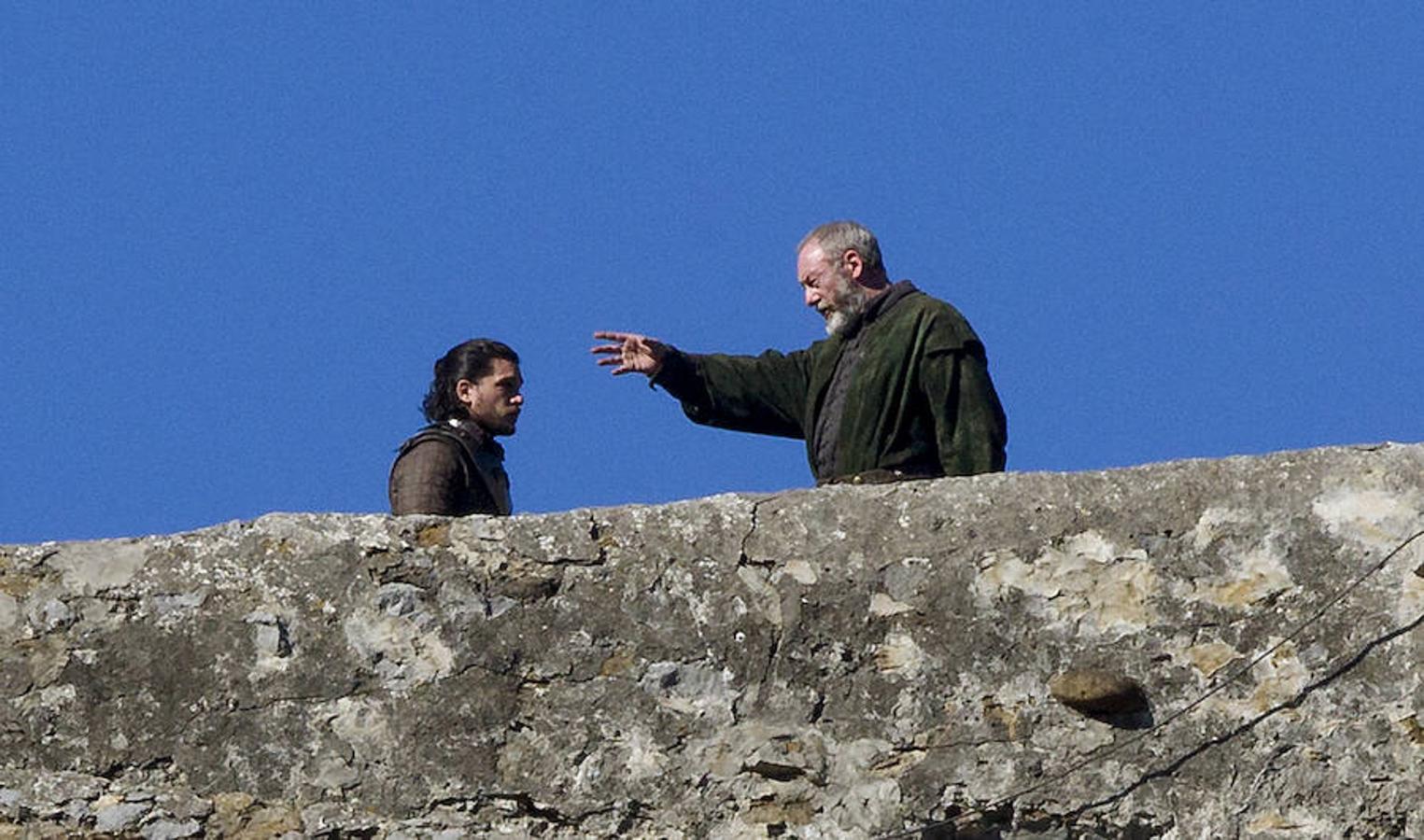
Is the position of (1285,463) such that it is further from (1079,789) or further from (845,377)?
(845,377)

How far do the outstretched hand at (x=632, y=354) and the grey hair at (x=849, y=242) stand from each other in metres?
0.53

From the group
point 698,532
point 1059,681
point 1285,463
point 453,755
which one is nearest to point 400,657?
point 453,755

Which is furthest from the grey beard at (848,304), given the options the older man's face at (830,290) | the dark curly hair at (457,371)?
the dark curly hair at (457,371)

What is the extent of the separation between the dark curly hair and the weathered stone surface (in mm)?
1288

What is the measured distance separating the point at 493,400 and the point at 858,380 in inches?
38.6

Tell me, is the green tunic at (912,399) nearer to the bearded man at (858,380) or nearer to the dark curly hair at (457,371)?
the bearded man at (858,380)

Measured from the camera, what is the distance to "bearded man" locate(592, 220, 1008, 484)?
826cm

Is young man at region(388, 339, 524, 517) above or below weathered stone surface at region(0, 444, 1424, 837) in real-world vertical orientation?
above

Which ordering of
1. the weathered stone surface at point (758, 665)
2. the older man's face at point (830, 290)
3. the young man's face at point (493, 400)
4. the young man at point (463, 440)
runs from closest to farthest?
the weathered stone surface at point (758, 665) < the young man at point (463, 440) < the young man's face at point (493, 400) < the older man's face at point (830, 290)

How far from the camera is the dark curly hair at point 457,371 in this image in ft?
28.0

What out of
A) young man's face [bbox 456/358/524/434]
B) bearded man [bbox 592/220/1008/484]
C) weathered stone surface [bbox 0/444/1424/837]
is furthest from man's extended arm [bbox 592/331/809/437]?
weathered stone surface [bbox 0/444/1424/837]

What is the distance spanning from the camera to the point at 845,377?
863 cm

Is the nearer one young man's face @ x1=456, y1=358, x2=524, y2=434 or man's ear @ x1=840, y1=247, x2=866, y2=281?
young man's face @ x1=456, y1=358, x2=524, y2=434

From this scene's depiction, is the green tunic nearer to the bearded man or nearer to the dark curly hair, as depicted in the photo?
the bearded man
